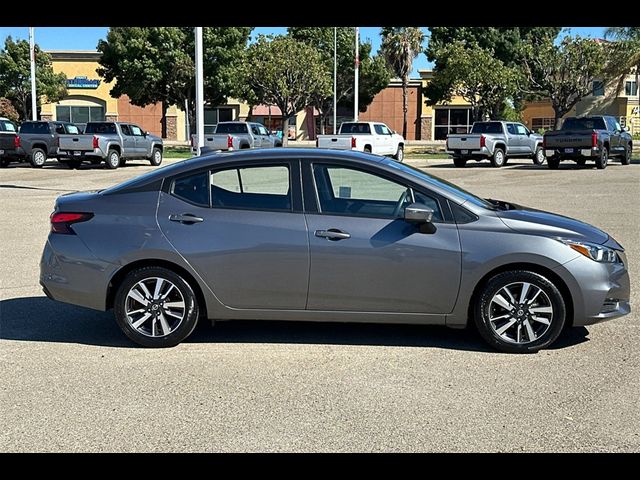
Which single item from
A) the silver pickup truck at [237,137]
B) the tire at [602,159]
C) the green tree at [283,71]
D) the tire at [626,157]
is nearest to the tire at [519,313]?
the tire at [602,159]

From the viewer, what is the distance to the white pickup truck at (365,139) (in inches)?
1153

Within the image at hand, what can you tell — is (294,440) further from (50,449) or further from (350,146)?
(350,146)

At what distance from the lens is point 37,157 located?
29109 millimetres

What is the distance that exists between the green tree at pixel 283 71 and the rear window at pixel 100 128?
17.2 metres

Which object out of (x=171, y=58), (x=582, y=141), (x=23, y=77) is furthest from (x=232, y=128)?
(x=23, y=77)

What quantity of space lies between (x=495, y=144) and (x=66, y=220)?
25.4 m

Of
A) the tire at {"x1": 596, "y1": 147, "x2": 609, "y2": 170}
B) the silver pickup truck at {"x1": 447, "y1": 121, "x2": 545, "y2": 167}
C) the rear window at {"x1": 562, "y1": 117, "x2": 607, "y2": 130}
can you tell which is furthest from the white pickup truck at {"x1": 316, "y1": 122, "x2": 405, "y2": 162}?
the tire at {"x1": 596, "y1": 147, "x2": 609, "y2": 170}

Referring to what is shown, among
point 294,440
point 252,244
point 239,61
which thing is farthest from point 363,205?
point 239,61

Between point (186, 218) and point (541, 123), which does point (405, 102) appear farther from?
point (186, 218)

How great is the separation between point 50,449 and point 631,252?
8.44m

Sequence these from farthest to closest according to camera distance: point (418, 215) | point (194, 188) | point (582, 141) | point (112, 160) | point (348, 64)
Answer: point (348, 64)
point (112, 160)
point (582, 141)
point (194, 188)
point (418, 215)

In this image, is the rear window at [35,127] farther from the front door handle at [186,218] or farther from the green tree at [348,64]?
the green tree at [348,64]

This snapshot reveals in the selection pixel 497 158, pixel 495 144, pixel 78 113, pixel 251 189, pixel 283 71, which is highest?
pixel 283 71
